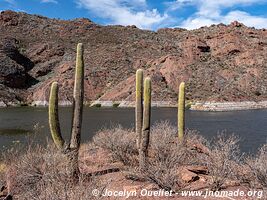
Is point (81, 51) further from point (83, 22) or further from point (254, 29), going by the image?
point (83, 22)

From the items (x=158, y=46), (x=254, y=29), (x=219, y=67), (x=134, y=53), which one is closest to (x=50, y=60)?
(x=134, y=53)

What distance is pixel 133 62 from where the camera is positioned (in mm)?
121688

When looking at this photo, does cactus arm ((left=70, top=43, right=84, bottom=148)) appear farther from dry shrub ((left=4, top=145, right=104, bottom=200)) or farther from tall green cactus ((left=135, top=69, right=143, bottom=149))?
tall green cactus ((left=135, top=69, right=143, bottom=149))

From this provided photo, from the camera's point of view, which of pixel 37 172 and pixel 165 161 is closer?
pixel 37 172

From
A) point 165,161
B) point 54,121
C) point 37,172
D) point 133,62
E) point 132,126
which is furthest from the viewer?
point 133,62

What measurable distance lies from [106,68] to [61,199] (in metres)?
113

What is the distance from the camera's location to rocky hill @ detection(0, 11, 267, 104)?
99.3 m

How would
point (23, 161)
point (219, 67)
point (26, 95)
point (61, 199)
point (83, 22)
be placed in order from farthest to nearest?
point (83, 22) → point (26, 95) → point (219, 67) → point (23, 161) → point (61, 199)

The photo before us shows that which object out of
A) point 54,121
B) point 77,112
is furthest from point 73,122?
point 54,121

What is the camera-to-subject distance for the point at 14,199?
10.3 meters

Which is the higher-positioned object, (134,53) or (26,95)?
(134,53)

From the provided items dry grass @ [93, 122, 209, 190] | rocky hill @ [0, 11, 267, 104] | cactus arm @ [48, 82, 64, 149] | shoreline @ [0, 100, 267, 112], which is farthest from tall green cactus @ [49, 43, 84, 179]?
rocky hill @ [0, 11, 267, 104]

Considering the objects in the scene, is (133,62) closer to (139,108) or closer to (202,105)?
(202,105)

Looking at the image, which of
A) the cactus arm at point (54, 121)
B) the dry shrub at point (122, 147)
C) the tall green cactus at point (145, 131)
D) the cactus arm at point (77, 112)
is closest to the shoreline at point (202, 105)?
the dry shrub at point (122, 147)
